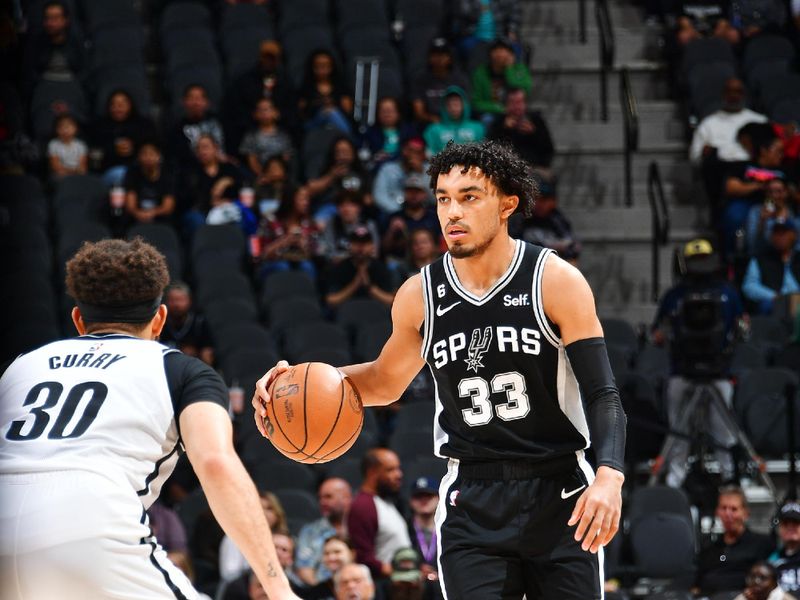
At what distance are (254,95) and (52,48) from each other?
2.08 metres

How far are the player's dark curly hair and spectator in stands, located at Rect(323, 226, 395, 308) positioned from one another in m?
8.20

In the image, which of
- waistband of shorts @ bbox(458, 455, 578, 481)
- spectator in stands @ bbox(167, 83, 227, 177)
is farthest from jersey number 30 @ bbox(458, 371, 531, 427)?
spectator in stands @ bbox(167, 83, 227, 177)

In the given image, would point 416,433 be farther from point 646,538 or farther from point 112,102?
point 112,102

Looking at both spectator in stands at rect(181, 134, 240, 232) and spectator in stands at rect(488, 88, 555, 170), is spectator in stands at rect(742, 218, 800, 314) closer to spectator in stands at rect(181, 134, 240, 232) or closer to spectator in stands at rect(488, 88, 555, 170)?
spectator in stands at rect(488, 88, 555, 170)

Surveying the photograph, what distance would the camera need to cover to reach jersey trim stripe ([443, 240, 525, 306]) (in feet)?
16.1

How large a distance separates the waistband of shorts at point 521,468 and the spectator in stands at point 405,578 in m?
4.39

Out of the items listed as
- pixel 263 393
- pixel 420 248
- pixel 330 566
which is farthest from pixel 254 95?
pixel 263 393

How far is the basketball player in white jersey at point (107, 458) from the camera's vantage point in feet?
12.3

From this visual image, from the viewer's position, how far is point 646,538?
395 inches

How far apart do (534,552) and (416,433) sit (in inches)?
239

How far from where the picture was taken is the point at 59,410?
155 inches

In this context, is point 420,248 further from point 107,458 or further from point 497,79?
point 107,458

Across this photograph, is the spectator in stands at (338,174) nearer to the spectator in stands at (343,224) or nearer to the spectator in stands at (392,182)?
the spectator in stands at (392,182)

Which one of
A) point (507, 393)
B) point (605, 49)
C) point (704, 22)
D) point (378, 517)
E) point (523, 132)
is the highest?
point (704, 22)
